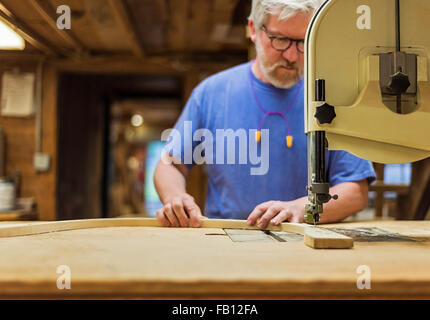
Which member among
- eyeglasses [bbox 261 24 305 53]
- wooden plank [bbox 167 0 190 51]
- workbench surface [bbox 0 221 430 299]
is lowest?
workbench surface [bbox 0 221 430 299]

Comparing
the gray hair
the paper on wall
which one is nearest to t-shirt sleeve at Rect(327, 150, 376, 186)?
the gray hair

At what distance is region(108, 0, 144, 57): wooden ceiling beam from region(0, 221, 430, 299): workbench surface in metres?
2.17

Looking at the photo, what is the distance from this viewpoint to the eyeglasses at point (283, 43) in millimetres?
1468

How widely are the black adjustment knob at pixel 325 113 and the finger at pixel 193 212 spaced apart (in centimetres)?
47

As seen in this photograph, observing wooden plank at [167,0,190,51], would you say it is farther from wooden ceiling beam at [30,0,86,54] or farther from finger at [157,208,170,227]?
finger at [157,208,170,227]

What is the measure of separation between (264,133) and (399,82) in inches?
29.3

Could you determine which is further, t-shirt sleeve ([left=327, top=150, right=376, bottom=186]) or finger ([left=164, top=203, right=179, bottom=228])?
t-shirt sleeve ([left=327, top=150, right=376, bottom=186])

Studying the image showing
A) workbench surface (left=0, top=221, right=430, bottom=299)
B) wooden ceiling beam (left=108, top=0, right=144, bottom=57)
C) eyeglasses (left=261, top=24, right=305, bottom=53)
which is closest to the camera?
workbench surface (left=0, top=221, right=430, bottom=299)

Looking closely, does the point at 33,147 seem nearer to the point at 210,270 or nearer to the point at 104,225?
the point at 104,225

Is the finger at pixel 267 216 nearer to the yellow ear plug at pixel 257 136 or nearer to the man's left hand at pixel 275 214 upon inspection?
the man's left hand at pixel 275 214

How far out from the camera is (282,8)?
4.64 feet

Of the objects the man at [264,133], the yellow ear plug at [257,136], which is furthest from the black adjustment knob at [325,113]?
the yellow ear plug at [257,136]

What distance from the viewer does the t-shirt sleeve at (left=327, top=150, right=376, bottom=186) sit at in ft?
5.10

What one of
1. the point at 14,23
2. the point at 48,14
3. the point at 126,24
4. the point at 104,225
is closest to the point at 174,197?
the point at 104,225
